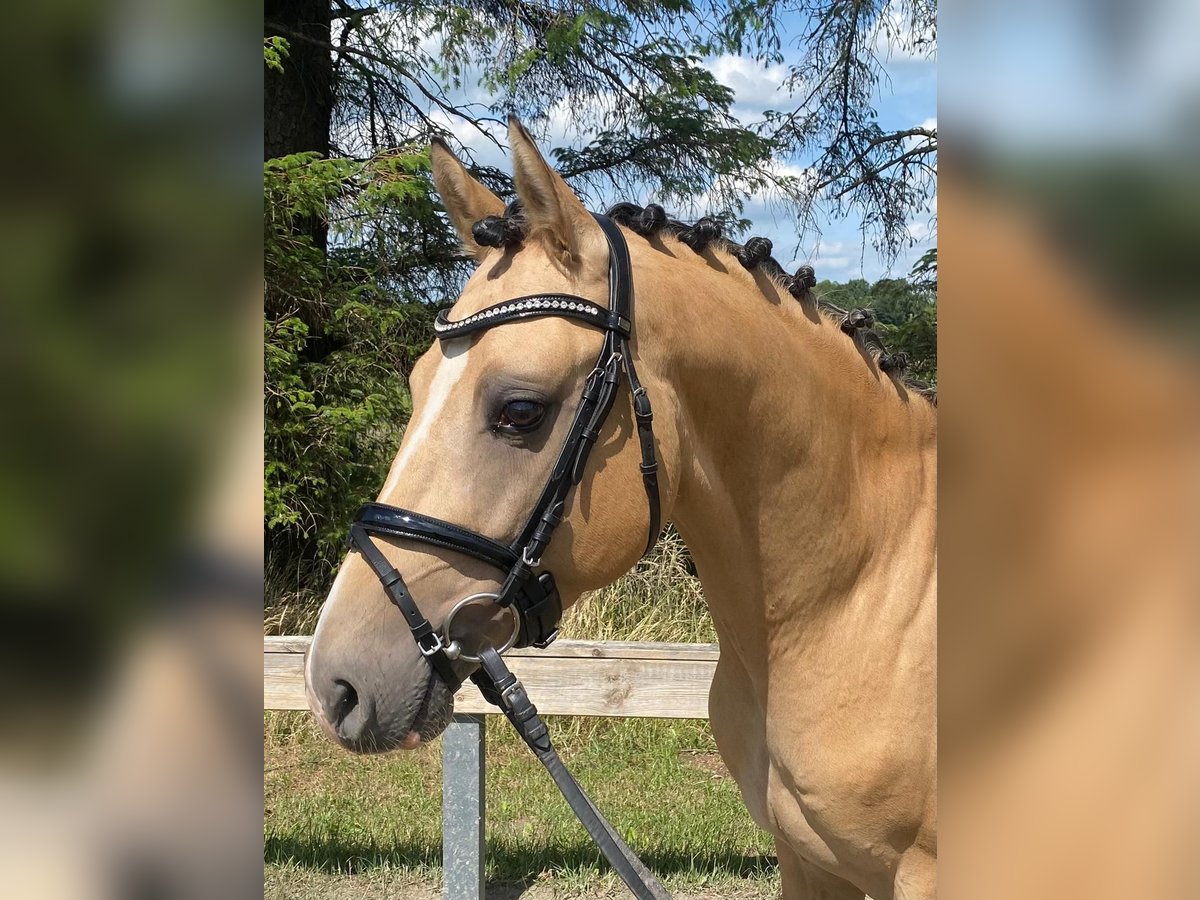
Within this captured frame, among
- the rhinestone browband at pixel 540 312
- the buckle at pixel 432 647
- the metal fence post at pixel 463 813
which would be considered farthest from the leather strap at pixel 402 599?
the metal fence post at pixel 463 813

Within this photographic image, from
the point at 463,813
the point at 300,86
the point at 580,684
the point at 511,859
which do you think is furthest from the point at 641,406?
Answer: the point at 300,86

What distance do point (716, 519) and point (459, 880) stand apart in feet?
A: 7.51

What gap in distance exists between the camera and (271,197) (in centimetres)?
589

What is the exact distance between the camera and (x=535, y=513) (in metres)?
1.78

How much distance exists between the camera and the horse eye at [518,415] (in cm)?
175

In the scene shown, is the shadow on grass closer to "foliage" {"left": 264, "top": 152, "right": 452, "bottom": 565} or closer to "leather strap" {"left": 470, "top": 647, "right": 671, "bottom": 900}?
"foliage" {"left": 264, "top": 152, "right": 452, "bottom": 565}

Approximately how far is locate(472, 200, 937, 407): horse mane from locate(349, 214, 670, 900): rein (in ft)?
0.88

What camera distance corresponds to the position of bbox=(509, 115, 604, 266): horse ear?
182cm

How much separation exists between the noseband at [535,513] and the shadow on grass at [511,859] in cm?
261

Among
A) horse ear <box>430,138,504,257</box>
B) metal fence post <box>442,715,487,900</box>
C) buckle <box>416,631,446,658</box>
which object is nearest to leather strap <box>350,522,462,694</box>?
buckle <box>416,631,446,658</box>
